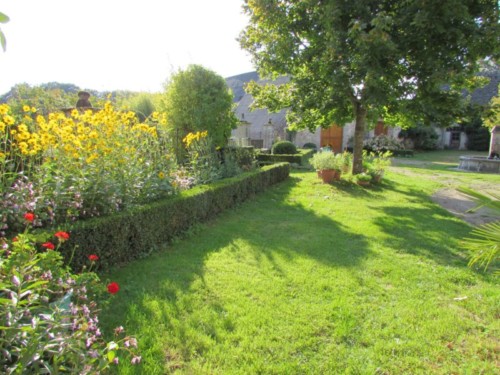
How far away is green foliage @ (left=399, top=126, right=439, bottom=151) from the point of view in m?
25.4

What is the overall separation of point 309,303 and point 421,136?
1060 inches

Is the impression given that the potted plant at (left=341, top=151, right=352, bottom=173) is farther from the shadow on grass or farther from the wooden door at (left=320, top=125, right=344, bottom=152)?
the wooden door at (left=320, top=125, right=344, bottom=152)

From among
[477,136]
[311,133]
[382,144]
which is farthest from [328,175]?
[477,136]

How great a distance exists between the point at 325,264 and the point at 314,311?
1059 mm

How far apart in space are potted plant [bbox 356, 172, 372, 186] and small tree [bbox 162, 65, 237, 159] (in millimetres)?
4159

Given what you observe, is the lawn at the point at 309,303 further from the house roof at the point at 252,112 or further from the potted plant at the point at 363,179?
the house roof at the point at 252,112

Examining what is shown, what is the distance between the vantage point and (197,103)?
26.8ft

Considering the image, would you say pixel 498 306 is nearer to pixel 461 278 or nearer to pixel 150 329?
pixel 461 278

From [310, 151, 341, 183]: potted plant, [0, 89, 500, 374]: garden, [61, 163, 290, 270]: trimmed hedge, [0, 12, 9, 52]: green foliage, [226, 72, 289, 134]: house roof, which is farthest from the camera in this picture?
[226, 72, 289, 134]: house roof

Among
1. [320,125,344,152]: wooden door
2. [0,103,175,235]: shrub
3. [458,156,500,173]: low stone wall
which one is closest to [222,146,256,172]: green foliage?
[0,103,175,235]: shrub

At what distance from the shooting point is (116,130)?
13.3ft

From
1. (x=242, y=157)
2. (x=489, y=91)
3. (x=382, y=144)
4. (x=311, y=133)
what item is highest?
(x=489, y=91)

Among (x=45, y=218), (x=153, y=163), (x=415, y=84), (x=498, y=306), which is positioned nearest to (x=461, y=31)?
(x=415, y=84)

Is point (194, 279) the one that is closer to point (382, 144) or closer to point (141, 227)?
point (141, 227)
